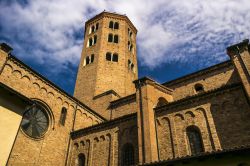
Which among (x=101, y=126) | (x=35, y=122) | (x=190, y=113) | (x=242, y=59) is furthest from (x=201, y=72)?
(x=35, y=122)

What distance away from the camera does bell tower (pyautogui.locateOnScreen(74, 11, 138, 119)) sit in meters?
23.6

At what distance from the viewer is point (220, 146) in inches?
432

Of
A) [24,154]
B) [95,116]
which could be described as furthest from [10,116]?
[95,116]

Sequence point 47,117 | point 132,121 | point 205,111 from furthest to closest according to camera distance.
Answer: point 47,117
point 132,121
point 205,111

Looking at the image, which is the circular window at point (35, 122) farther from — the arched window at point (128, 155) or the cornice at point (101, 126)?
the arched window at point (128, 155)

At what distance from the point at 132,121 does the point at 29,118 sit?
6.55 meters

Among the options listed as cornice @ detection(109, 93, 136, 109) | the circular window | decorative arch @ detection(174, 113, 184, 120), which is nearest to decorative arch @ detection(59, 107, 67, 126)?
the circular window

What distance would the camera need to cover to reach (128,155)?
45.2ft

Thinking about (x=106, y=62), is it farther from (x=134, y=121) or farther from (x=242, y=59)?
(x=242, y=59)

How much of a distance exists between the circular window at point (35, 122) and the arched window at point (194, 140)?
925 cm

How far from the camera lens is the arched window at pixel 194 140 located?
11695 mm

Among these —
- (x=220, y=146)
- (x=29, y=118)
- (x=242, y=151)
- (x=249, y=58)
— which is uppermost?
(x=249, y=58)

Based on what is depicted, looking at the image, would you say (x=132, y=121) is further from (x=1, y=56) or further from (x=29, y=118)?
(x=1, y=56)

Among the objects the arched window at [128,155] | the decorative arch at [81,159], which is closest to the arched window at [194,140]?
the arched window at [128,155]
